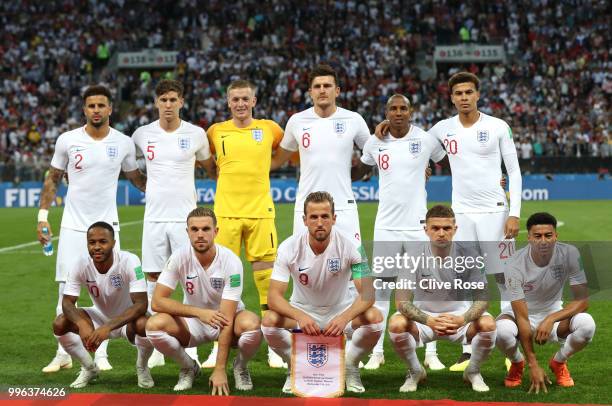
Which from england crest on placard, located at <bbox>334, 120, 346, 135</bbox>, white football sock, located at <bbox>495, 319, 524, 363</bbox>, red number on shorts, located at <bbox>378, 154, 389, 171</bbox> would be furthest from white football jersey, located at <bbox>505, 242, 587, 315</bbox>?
england crest on placard, located at <bbox>334, 120, 346, 135</bbox>

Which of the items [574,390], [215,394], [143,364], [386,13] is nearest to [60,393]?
[143,364]

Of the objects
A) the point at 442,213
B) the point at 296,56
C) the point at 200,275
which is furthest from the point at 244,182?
the point at 296,56

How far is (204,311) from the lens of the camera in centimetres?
659

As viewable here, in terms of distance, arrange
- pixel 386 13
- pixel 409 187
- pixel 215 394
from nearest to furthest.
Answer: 1. pixel 215 394
2. pixel 409 187
3. pixel 386 13

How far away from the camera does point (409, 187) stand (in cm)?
778

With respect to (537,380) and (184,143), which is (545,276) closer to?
(537,380)

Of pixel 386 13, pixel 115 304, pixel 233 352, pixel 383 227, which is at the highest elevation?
pixel 386 13

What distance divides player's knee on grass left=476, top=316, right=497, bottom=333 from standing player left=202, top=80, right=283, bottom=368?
212cm

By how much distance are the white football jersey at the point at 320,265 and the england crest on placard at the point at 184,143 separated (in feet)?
5.46

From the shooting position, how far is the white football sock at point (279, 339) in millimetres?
6625

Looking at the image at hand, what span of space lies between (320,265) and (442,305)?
1.01 m

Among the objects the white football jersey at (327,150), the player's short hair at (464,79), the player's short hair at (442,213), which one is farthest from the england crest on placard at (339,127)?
the player's short hair at (442,213)

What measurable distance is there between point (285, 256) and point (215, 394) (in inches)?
44.3

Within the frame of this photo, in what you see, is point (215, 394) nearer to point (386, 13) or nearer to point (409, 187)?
point (409, 187)
